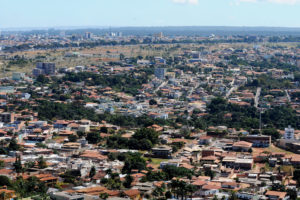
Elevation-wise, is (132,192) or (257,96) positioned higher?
(132,192)

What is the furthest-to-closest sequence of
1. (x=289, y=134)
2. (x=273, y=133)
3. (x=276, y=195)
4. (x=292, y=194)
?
(x=273, y=133), (x=289, y=134), (x=292, y=194), (x=276, y=195)

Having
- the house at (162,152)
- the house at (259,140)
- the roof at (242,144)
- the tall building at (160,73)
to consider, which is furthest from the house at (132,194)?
the tall building at (160,73)

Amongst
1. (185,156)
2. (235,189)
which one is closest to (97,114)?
(185,156)

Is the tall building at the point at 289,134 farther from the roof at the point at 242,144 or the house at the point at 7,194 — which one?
the house at the point at 7,194

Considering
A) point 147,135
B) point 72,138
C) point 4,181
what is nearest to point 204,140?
point 147,135


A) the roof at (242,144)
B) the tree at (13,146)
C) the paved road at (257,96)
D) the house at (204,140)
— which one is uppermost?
the tree at (13,146)

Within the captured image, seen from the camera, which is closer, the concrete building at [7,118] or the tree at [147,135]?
the tree at [147,135]

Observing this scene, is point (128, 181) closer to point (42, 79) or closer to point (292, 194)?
point (292, 194)
